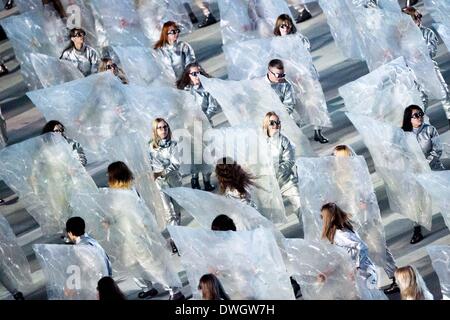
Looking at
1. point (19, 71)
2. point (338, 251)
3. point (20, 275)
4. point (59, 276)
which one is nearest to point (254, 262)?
point (338, 251)

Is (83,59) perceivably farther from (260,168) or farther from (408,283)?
(408,283)

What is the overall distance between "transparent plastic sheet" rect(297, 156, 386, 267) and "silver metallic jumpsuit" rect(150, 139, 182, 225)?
1.66 metres

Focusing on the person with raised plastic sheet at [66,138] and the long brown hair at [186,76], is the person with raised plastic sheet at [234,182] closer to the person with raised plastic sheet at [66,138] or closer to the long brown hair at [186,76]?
the person with raised plastic sheet at [66,138]

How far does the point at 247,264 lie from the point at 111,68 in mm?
5095

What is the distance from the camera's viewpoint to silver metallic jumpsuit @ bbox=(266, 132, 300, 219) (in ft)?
60.2

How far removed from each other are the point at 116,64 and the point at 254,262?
586cm

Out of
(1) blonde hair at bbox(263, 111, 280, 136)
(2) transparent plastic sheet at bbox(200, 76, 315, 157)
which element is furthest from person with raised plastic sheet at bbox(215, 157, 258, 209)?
(2) transparent plastic sheet at bbox(200, 76, 315, 157)

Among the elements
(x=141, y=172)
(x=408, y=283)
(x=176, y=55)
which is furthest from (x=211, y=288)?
(x=176, y=55)

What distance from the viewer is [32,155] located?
18.6 meters

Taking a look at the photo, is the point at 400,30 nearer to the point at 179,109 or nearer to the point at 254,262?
the point at 179,109

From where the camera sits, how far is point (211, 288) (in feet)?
50.0

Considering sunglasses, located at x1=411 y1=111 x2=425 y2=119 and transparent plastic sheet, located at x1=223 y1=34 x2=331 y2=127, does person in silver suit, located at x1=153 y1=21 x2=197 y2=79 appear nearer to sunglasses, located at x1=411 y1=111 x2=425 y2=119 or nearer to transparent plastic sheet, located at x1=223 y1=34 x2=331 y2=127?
transparent plastic sheet, located at x1=223 y1=34 x2=331 y2=127

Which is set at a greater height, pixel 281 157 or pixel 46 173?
pixel 46 173
